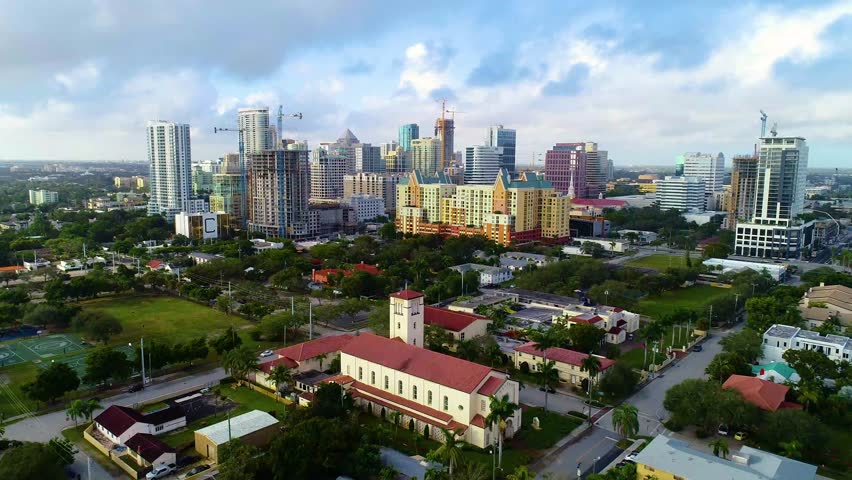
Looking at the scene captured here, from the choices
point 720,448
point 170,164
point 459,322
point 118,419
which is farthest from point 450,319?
point 170,164

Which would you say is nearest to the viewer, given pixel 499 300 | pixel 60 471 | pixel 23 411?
pixel 60 471

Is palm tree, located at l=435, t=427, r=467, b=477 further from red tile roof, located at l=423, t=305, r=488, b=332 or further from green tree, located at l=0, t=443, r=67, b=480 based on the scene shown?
red tile roof, located at l=423, t=305, r=488, b=332

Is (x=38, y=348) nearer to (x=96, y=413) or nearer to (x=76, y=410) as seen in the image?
(x=96, y=413)

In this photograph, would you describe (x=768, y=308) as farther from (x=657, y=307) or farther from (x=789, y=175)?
(x=789, y=175)

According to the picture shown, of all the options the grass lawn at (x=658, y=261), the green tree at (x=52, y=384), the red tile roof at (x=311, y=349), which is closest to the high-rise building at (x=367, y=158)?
the grass lawn at (x=658, y=261)

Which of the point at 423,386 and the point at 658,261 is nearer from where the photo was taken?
the point at 423,386

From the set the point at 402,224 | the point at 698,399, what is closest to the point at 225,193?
the point at 402,224
